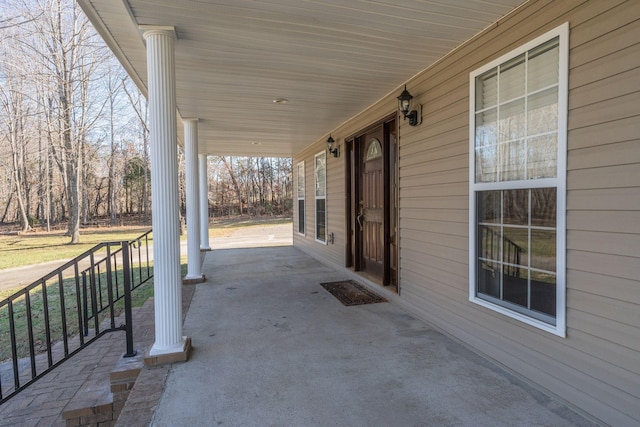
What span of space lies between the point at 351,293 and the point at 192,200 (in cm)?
272

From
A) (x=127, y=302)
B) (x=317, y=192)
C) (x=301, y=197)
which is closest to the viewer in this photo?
(x=127, y=302)

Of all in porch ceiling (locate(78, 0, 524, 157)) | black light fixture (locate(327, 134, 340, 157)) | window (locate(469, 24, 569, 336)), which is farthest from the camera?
black light fixture (locate(327, 134, 340, 157))

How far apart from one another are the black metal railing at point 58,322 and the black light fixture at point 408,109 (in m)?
2.87

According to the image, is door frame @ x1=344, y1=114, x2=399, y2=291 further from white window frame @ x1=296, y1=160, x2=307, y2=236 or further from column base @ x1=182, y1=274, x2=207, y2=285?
white window frame @ x1=296, y1=160, x2=307, y2=236

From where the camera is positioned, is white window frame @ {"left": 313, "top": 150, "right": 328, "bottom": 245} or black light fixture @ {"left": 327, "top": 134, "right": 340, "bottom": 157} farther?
white window frame @ {"left": 313, "top": 150, "right": 328, "bottom": 245}

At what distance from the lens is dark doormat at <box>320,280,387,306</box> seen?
421 centimetres

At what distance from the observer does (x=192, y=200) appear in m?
5.22

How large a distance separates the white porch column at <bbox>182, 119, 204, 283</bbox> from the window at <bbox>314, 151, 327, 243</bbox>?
251cm

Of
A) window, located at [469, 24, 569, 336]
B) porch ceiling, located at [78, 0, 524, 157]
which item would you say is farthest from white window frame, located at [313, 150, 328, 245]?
window, located at [469, 24, 569, 336]

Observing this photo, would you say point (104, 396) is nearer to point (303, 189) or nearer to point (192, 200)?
point (192, 200)

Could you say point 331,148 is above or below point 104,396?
above

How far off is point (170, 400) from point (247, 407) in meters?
0.49

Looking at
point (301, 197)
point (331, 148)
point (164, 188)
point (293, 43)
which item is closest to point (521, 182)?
point (293, 43)

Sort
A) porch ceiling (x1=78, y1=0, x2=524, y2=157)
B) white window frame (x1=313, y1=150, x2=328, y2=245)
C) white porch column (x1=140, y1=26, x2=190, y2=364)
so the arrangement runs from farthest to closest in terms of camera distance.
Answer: white window frame (x1=313, y1=150, x2=328, y2=245) < white porch column (x1=140, y1=26, x2=190, y2=364) < porch ceiling (x1=78, y1=0, x2=524, y2=157)
